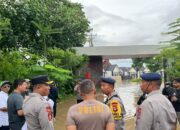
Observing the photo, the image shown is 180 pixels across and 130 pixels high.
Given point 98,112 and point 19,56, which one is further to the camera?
point 19,56

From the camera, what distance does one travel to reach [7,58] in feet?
58.0

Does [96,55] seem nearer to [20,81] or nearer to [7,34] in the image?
[7,34]

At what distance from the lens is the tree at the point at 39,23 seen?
73.1 feet

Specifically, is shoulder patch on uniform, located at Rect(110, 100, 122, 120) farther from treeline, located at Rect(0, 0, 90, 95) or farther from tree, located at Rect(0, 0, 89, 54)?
tree, located at Rect(0, 0, 89, 54)

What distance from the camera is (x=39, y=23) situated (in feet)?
74.0

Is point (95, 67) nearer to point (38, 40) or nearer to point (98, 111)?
point (38, 40)

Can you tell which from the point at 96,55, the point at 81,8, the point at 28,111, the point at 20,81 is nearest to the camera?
the point at 28,111

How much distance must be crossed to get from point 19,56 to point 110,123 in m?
14.8

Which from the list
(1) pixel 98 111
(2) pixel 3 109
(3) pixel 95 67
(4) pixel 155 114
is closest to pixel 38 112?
(1) pixel 98 111

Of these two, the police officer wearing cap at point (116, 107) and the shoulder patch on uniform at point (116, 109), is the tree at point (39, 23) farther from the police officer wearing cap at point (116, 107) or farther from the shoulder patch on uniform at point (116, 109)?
the shoulder patch on uniform at point (116, 109)

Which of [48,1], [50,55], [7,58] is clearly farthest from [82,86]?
[48,1]

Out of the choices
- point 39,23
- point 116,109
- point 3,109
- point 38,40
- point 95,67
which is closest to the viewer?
point 116,109

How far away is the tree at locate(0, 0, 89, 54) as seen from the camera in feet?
73.1

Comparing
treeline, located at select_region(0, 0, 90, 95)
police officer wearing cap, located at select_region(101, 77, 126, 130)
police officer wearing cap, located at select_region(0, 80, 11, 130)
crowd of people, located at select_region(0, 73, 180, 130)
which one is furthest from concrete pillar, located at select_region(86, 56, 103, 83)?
crowd of people, located at select_region(0, 73, 180, 130)
